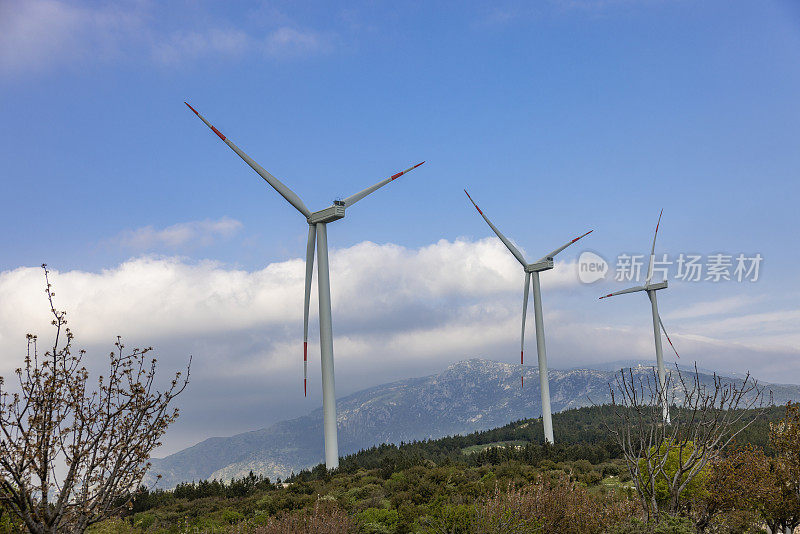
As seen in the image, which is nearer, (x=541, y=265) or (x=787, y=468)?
(x=787, y=468)

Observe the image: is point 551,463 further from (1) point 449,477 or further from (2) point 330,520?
(2) point 330,520

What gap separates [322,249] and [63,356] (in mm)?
29559

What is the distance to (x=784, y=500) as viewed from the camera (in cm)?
2277

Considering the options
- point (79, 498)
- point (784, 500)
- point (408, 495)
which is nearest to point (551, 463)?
point (408, 495)

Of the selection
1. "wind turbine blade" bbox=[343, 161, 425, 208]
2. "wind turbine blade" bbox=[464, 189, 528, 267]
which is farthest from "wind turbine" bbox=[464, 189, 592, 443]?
"wind turbine blade" bbox=[343, 161, 425, 208]

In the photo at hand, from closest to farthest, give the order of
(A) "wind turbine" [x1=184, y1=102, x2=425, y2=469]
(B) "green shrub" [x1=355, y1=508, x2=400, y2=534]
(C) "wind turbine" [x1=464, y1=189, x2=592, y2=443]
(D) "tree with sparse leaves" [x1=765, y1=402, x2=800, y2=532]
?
(D) "tree with sparse leaves" [x1=765, y1=402, x2=800, y2=532] → (B) "green shrub" [x1=355, y1=508, x2=400, y2=534] → (A) "wind turbine" [x1=184, y1=102, x2=425, y2=469] → (C) "wind turbine" [x1=464, y1=189, x2=592, y2=443]

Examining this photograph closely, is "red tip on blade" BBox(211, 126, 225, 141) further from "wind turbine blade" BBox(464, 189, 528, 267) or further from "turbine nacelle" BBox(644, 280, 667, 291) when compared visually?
"turbine nacelle" BBox(644, 280, 667, 291)

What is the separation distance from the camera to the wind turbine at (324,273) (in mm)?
38031

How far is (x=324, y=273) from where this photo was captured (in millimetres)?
39719

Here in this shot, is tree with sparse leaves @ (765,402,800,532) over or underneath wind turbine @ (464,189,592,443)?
underneath

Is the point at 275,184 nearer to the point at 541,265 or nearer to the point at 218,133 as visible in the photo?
the point at 218,133

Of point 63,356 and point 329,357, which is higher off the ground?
point 329,357

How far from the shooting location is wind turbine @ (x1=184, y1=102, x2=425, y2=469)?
38031 mm

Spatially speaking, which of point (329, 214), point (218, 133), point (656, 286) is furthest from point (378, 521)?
point (656, 286)
